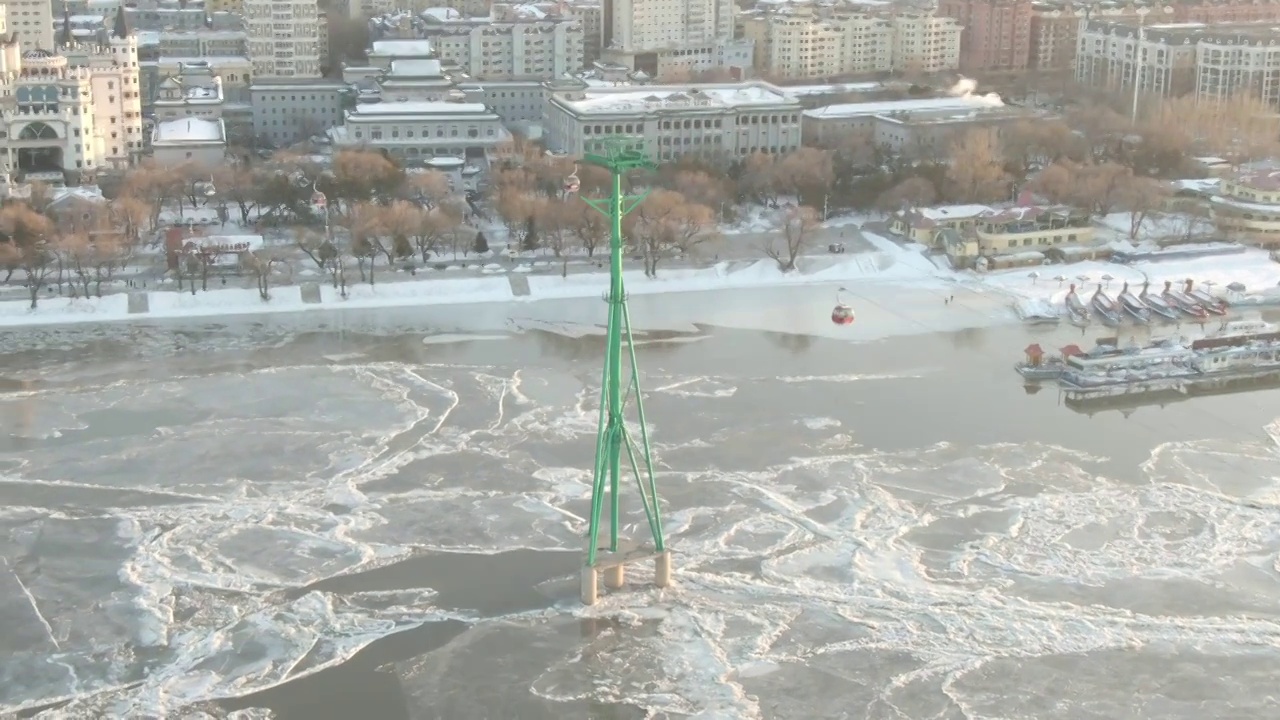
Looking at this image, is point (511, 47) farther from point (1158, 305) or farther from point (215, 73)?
point (1158, 305)

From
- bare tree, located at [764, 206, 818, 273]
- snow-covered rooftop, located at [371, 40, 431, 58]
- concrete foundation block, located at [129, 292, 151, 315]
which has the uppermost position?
snow-covered rooftop, located at [371, 40, 431, 58]

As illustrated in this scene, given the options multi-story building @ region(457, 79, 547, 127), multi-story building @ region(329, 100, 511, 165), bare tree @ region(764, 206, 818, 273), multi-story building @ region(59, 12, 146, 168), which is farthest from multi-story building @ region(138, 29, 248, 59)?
bare tree @ region(764, 206, 818, 273)

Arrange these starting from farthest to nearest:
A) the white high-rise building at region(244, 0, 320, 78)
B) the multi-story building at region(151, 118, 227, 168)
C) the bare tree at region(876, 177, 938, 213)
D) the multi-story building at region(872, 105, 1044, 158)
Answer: the white high-rise building at region(244, 0, 320, 78) → the multi-story building at region(872, 105, 1044, 158) → the multi-story building at region(151, 118, 227, 168) → the bare tree at region(876, 177, 938, 213)

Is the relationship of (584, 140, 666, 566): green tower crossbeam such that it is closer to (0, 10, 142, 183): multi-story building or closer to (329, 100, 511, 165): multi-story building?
(0, 10, 142, 183): multi-story building

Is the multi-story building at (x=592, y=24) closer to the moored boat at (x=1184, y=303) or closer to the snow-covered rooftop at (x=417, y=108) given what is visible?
the snow-covered rooftop at (x=417, y=108)

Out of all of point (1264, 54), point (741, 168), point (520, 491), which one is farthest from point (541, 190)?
point (1264, 54)

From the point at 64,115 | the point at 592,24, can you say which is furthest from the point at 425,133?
the point at 592,24
